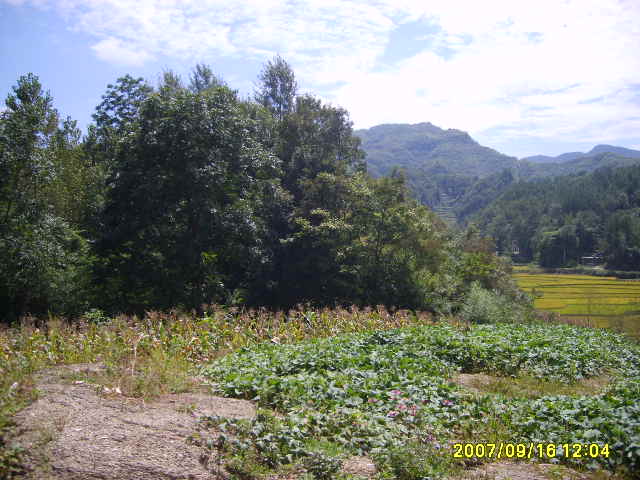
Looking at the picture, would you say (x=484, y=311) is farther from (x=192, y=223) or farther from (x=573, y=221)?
(x=573, y=221)

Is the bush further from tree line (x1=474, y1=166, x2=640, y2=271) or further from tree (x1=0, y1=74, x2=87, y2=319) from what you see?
tree line (x1=474, y1=166, x2=640, y2=271)

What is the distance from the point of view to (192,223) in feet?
53.7

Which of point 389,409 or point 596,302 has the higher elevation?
point 389,409

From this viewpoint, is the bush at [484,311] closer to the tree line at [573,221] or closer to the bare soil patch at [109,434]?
the bare soil patch at [109,434]

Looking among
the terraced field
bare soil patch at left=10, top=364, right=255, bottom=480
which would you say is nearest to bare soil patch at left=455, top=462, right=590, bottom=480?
bare soil patch at left=10, top=364, right=255, bottom=480

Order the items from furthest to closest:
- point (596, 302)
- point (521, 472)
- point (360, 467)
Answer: point (596, 302) < point (521, 472) < point (360, 467)

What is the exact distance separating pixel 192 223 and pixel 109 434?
500 inches

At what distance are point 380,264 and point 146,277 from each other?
9207 mm

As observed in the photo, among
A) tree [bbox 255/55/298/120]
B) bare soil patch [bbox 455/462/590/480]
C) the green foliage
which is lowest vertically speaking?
bare soil patch [bbox 455/462/590/480]
